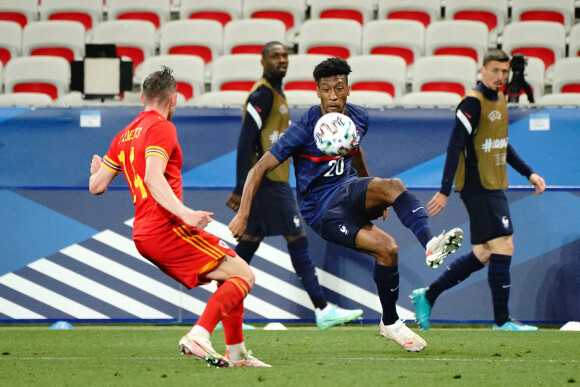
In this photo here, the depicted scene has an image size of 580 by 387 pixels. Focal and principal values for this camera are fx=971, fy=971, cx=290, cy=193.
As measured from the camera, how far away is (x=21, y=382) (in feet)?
16.6

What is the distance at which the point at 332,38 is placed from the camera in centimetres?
1273

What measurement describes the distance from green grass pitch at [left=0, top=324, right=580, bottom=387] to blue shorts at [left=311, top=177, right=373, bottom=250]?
2.61ft

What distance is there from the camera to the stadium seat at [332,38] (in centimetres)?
1270

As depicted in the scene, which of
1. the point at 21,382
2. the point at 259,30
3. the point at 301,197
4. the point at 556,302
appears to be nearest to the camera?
the point at 21,382

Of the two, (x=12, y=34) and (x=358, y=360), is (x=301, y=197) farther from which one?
(x=12, y=34)

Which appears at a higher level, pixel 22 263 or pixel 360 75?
pixel 360 75

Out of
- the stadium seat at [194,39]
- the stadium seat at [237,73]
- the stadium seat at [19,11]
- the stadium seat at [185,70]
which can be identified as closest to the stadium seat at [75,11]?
the stadium seat at [19,11]

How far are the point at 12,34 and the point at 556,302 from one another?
27.8 feet

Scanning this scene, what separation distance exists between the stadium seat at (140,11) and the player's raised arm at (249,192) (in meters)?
8.41

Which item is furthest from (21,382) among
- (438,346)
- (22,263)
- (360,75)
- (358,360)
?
(360,75)

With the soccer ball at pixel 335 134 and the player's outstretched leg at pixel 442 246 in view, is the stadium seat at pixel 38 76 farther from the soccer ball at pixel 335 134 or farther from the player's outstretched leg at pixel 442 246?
the player's outstretched leg at pixel 442 246

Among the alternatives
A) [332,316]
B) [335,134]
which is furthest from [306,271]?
[335,134]

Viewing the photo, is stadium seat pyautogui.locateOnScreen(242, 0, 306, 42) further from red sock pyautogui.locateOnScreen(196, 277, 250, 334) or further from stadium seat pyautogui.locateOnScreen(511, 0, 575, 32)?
red sock pyautogui.locateOnScreen(196, 277, 250, 334)

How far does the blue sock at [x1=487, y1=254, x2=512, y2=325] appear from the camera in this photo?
27.1 ft
